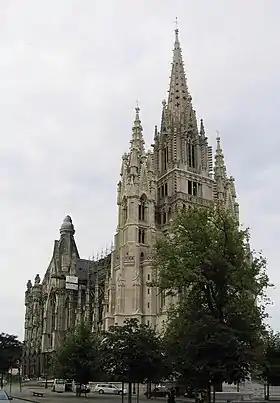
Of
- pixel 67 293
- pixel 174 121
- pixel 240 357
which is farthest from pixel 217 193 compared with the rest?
pixel 240 357

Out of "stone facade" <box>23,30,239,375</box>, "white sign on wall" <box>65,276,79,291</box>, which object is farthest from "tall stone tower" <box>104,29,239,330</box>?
"white sign on wall" <box>65,276,79,291</box>

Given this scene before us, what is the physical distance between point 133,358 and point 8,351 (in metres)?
57.1

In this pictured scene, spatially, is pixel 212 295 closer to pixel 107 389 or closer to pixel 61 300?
pixel 107 389

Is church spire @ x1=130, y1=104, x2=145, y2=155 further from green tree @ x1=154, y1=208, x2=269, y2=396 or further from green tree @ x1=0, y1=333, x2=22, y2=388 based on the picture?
green tree @ x1=154, y1=208, x2=269, y2=396

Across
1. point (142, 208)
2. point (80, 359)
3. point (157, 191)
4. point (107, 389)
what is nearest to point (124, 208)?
point (142, 208)

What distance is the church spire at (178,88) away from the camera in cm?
11438

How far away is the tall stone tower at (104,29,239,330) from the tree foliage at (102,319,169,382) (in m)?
43.9

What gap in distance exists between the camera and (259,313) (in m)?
39.8

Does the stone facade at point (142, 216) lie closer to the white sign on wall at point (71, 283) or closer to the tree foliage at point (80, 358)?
the white sign on wall at point (71, 283)

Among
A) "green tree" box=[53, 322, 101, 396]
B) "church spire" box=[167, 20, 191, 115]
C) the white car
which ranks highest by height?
"church spire" box=[167, 20, 191, 115]

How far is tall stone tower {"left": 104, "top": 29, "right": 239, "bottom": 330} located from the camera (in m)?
90.1

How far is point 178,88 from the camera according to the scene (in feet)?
379

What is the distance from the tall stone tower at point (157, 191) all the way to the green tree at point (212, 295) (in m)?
39.8

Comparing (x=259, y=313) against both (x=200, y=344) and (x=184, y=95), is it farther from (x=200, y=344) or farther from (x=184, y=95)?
(x=184, y=95)
